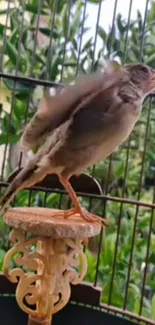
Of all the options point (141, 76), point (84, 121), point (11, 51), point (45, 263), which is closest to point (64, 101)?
point (84, 121)

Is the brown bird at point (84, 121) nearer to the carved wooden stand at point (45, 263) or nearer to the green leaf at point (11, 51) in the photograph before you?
the carved wooden stand at point (45, 263)

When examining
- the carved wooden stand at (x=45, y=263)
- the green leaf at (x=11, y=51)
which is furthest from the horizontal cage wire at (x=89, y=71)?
the carved wooden stand at (x=45, y=263)

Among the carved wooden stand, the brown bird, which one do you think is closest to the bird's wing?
the brown bird

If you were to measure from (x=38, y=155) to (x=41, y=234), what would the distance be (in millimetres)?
159

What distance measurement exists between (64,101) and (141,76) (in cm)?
17

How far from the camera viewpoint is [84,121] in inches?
45.1

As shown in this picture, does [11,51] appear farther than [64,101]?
Yes

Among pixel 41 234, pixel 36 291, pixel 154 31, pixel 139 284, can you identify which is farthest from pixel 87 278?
pixel 154 31

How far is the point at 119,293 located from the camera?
5.62 feet

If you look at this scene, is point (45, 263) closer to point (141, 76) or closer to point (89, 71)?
point (141, 76)

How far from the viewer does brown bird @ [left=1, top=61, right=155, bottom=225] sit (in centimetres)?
112

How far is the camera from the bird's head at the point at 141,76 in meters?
1.18

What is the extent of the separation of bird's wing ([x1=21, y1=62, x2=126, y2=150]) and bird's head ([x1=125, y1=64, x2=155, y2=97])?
4cm

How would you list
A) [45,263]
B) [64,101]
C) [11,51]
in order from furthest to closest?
[11,51], [45,263], [64,101]
